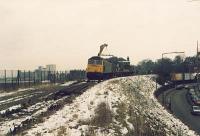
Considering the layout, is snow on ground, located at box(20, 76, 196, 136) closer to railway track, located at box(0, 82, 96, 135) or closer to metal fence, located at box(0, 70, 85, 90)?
railway track, located at box(0, 82, 96, 135)

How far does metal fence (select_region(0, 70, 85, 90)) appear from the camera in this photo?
6385 centimetres

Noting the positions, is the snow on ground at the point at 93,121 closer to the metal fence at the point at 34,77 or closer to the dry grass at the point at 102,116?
the dry grass at the point at 102,116

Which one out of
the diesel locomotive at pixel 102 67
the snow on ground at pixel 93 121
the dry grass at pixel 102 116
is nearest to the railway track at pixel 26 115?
the snow on ground at pixel 93 121

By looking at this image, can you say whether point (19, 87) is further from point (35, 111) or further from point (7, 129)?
point (7, 129)

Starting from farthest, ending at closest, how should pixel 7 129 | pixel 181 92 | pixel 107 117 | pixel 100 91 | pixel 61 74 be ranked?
1. pixel 181 92
2. pixel 61 74
3. pixel 100 91
4. pixel 107 117
5. pixel 7 129

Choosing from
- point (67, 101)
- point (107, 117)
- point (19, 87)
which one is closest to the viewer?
point (107, 117)

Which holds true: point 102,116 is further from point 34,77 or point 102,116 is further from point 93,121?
point 34,77

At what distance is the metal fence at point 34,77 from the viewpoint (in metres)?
63.8

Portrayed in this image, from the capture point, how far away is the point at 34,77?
233 ft

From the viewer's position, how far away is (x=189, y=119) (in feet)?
219

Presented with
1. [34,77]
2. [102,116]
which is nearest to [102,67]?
[34,77]

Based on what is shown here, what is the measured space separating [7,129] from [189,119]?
4515 centimetres

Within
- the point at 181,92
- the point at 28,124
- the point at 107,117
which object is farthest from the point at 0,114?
the point at 181,92

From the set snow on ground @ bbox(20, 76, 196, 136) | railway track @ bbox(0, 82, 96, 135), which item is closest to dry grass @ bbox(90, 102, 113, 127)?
snow on ground @ bbox(20, 76, 196, 136)
